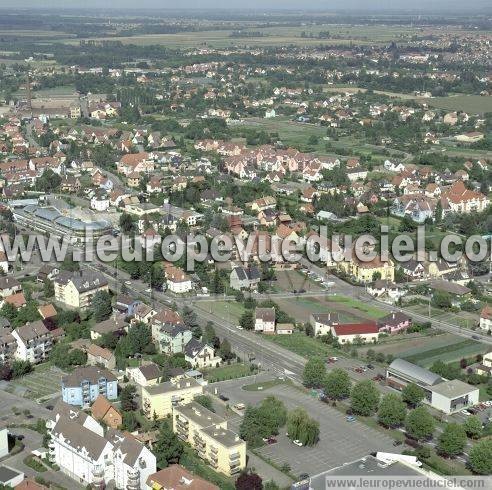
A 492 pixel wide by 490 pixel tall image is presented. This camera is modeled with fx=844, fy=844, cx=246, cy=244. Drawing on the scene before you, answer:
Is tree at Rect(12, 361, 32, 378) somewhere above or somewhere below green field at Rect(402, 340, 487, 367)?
above

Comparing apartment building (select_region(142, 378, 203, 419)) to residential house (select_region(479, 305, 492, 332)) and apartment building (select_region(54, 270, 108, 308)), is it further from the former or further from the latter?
residential house (select_region(479, 305, 492, 332))

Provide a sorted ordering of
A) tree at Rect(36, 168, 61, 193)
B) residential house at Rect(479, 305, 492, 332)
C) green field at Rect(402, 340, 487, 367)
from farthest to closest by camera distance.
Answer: tree at Rect(36, 168, 61, 193) < residential house at Rect(479, 305, 492, 332) < green field at Rect(402, 340, 487, 367)

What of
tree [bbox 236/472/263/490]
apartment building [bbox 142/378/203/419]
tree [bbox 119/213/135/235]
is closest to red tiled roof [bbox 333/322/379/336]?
apartment building [bbox 142/378/203/419]

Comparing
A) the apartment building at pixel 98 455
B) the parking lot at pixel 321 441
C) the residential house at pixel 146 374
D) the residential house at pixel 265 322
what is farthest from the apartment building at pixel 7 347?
the residential house at pixel 265 322

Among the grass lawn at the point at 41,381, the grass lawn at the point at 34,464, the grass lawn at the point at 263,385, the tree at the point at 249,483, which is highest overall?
the tree at the point at 249,483

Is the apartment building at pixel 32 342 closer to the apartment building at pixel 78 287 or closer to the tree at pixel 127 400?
the apartment building at pixel 78 287

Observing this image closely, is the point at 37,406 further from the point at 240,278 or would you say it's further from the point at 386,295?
the point at 386,295
